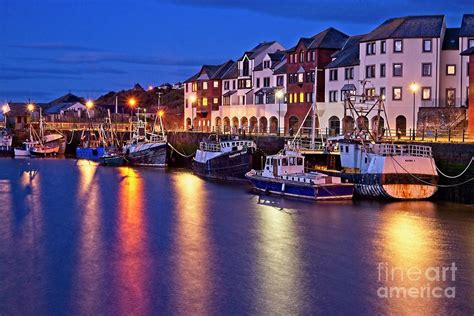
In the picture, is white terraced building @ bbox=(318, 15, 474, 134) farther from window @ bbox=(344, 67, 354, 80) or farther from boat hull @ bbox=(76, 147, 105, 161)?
boat hull @ bbox=(76, 147, 105, 161)

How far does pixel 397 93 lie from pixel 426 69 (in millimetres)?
3466

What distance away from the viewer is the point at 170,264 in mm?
29000

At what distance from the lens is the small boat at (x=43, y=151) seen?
101981 millimetres

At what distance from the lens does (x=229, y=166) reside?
6141 cm

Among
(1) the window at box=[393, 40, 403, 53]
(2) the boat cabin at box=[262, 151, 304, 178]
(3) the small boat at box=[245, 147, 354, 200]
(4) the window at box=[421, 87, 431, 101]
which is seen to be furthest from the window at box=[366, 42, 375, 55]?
(2) the boat cabin at box=[262, 151, 304, 178]

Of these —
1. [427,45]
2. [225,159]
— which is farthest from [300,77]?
[225,159]

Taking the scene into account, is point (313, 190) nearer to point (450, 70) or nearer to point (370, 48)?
point (450, 70)

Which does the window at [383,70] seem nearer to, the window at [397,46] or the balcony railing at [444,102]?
the window at [397,46]

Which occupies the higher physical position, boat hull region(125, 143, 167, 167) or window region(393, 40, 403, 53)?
window region(393, 40, 403, 53)

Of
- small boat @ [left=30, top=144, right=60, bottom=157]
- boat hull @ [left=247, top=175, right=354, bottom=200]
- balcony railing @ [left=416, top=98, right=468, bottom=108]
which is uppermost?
balcony railing @ [left=416, top=98, right=468, bottom=108]

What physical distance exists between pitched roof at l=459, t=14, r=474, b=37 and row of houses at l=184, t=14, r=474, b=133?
94 millimetres

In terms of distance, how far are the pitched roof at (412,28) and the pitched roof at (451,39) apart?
1.65 meters

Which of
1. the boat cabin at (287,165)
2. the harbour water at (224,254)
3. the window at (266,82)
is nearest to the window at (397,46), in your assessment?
the boat cabin at (287,165)

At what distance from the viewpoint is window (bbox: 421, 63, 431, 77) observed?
67.1m
